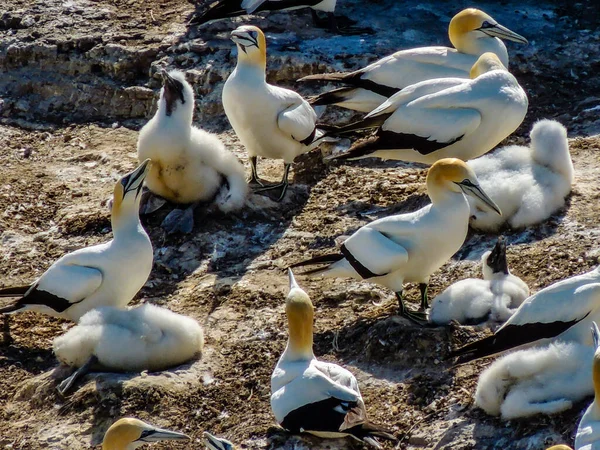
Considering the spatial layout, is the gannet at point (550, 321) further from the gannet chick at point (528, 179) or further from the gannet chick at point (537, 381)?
the gannet chick at point (528, 179)

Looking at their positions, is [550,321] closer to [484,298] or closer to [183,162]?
[484,298]

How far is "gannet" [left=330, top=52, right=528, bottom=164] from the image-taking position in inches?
309

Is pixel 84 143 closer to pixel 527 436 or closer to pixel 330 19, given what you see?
pixel 330 19

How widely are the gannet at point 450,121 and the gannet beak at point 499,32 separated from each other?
106cm

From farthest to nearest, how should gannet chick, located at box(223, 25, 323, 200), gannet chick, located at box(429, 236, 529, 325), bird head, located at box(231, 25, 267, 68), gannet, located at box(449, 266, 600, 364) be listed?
1. bird head, located at box(231, 25, 267, 68)
2. gannet chick, located at box(223, 25, 323, 200)
3. gannet chick, located at box(429, 236, 529, 325)
4. gannet, located at box(449, 266, 600, 364)

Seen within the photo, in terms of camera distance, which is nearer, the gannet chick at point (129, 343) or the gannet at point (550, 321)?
the gannet at point (550, 321)

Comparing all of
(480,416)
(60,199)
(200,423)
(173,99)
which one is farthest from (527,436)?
(60,199)

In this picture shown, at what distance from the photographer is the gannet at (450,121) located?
7.86m

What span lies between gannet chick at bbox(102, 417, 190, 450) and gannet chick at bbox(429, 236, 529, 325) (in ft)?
5.33

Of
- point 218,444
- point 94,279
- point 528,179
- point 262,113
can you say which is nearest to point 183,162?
point 262,113

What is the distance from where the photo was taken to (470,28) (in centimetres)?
911

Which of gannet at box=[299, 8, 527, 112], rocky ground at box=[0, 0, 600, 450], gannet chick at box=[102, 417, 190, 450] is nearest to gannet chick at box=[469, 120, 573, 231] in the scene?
rocky ground at box=[0, 0, 600, 450]

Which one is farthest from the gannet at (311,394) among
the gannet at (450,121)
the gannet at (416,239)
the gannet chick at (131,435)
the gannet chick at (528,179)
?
the gannet at (450,121)

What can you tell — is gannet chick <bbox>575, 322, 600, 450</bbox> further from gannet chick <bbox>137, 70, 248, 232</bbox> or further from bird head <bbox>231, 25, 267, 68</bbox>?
bird head <bbox>231, 25, 267, 68</bbox>
